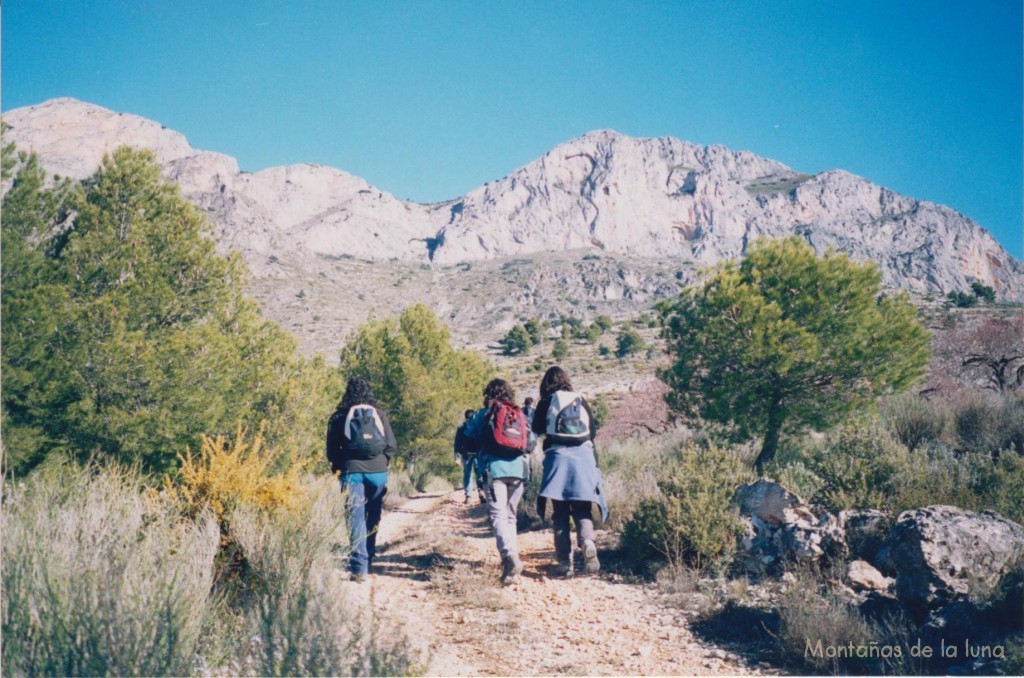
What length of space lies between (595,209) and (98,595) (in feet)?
512

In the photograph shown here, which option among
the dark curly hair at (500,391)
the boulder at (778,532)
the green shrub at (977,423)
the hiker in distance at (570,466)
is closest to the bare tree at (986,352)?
the green shrub at (977,423)

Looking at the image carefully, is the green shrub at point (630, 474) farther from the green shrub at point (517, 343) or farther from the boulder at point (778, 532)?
the green shrub at point (517, 343)

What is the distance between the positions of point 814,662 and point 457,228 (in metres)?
141

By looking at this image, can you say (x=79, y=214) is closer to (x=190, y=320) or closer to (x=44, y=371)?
(x=190, y=320)

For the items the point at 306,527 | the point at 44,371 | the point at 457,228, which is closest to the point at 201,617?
the point at 306,527

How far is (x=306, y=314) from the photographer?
197ft

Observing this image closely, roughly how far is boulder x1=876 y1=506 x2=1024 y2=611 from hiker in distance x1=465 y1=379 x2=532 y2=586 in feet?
10.5

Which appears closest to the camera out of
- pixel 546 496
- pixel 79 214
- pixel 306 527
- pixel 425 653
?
pixel 425 653

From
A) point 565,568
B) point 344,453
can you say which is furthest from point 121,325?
point 565,568

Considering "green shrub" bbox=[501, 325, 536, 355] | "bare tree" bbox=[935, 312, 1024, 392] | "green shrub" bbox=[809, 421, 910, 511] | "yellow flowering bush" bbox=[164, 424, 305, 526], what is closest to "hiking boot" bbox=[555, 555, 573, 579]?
"yellow flowering bush" bbox=[164, 424, 305, 526]

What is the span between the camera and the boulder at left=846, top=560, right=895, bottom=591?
477 cm

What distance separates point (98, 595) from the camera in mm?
2500

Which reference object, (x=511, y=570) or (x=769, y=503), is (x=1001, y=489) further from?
(x=511, y=570)

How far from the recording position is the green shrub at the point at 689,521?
217 inches
